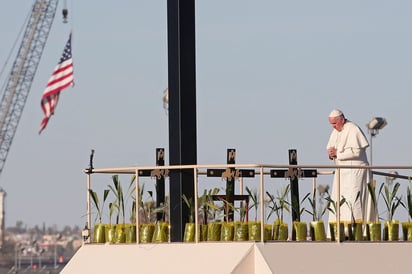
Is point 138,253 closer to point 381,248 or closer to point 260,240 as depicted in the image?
point 260,240

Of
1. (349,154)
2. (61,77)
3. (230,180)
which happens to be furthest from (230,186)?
(61,77)

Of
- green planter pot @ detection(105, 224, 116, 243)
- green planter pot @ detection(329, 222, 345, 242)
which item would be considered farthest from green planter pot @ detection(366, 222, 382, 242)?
green planter pot @ detection(105, 224, 116, 243)

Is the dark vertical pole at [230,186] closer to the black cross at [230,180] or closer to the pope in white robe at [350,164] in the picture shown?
the black cross at [230,180]

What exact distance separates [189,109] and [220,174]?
4.00ft

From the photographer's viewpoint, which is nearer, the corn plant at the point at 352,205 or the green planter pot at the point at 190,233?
the green planter pot at the point at 190,233

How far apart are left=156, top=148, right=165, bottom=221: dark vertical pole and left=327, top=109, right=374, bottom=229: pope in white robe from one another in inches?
111

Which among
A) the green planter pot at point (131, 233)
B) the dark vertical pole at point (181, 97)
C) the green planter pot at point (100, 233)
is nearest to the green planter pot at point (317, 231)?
the dark vertical pole at point (181, 97)

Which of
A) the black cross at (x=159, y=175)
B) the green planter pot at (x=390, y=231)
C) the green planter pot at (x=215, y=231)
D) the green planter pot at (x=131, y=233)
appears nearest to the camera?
the green planter pot at (x=215, y=231)

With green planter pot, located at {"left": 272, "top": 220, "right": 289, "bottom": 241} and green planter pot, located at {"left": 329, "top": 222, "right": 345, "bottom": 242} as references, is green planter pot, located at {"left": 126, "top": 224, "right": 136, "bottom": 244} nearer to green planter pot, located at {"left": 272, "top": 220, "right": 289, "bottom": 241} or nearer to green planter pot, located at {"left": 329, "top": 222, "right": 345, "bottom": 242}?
green planter pot, located at {"left": 272, "top": 220, "right": 289, "bottom": 241}

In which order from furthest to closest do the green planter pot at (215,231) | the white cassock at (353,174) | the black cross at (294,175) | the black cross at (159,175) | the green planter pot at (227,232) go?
the white cassock at (353,174)
the black cross at (159,175)
the black cross at (294,175)
the green planter pot at (215,231)
the green planter pot at (227,232)

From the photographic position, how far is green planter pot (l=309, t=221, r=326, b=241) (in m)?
25.6

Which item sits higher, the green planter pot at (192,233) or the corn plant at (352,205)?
the corn plant at (352,205)

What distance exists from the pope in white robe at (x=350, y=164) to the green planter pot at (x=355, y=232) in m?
1.03

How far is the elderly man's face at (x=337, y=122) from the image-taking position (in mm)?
27219
